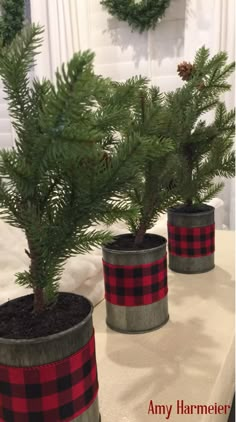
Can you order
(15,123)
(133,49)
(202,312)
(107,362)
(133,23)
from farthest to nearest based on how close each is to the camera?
(133,49) → (133,23) → (202,312) → (107,362) → (15,123)

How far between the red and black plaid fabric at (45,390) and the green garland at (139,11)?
7.55ft

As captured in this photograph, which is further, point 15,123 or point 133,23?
point 133,23

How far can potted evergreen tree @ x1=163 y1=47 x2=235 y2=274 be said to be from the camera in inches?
31.6

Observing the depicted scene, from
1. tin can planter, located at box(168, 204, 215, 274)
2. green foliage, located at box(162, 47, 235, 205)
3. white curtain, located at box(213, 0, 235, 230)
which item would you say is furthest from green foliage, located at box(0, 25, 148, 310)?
white curtain, located at box(213, 0, 235, 230)

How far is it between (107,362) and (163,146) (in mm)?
341

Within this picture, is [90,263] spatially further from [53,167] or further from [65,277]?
[53,167]

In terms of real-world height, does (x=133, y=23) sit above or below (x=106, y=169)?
above

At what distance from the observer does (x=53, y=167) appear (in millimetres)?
396

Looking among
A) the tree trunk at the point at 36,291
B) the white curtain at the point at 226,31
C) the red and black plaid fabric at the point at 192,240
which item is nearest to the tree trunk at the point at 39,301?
the tree trunk at the point at 36,291

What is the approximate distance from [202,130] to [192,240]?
9.2 inches

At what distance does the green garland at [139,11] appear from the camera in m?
2.33

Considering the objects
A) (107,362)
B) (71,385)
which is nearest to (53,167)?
(71,385)

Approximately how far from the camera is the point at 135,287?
66cm

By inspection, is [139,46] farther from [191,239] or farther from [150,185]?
[150,185]
